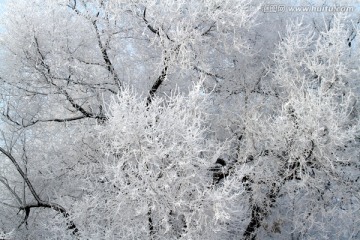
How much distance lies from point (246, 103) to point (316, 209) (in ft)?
11.3

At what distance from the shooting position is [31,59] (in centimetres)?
1084

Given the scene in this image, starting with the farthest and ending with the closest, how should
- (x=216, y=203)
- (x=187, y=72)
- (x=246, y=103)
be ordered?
(x=246, y=103) → (x=187, y=72) → (x=216, y=203)

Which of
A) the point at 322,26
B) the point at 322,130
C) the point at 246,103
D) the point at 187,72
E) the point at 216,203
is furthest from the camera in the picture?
the point at 322,26

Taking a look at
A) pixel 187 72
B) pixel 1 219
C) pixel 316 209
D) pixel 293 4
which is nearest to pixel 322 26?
pixel 293 4

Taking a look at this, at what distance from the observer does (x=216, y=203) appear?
25.8 ft

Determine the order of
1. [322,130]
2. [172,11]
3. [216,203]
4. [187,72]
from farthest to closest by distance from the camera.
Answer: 1. [187,72]
2. [172,11]
3. [322,130]
4. [216,203]

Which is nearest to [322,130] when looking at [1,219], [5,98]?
[5,98]

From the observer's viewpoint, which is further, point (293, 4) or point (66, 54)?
point (293, 4)

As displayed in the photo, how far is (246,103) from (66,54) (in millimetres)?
4968

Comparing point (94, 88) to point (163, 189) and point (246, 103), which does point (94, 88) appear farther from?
point (163, 189)

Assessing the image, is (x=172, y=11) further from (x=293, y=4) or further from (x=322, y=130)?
(x=293, y=4)

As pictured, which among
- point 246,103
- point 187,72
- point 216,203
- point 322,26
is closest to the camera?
point 216,203

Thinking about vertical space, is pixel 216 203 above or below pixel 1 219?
below

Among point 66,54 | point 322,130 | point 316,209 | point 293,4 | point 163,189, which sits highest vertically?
point 293,4
